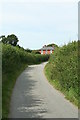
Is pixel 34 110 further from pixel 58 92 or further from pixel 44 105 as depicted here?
pixel 58 92

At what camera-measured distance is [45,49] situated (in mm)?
119438

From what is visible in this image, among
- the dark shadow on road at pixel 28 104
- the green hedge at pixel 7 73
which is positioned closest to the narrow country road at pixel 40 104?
the dark shadow on road at pixel 28 104

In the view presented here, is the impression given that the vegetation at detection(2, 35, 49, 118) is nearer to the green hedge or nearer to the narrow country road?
the green hedge

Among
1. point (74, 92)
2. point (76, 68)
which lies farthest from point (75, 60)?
point (74, 92)

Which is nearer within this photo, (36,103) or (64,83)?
(36,103)

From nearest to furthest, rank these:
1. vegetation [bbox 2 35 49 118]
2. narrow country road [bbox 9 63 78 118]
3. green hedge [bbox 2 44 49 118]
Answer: narrow country road [bbox 9 63 78 118] → green hedge [bbox 2 44 49 118] → vegetation [bbox 2 35 49 118]

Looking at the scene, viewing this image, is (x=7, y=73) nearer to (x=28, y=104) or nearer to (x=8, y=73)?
(x=8, y=73)

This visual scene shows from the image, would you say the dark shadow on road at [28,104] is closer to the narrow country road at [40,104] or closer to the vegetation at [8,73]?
the narrow country road at [40,104]

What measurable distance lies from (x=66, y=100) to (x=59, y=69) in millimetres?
4171

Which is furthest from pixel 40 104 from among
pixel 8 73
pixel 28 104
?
pixel 8 73

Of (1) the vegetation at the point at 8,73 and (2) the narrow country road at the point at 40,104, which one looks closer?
(2) the narrow country road at the point at 40,104

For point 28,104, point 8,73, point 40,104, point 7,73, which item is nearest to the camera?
point 28,104

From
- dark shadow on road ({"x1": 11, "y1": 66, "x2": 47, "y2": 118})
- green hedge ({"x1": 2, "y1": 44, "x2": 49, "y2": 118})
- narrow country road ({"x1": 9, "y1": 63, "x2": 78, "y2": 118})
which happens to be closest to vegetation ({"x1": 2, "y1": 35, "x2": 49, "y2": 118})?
A: green hedge ({"x1": 2, "y1": 44, "x2": 49, "y2": 118})

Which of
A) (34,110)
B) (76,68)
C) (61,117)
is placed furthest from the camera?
(76,68)
